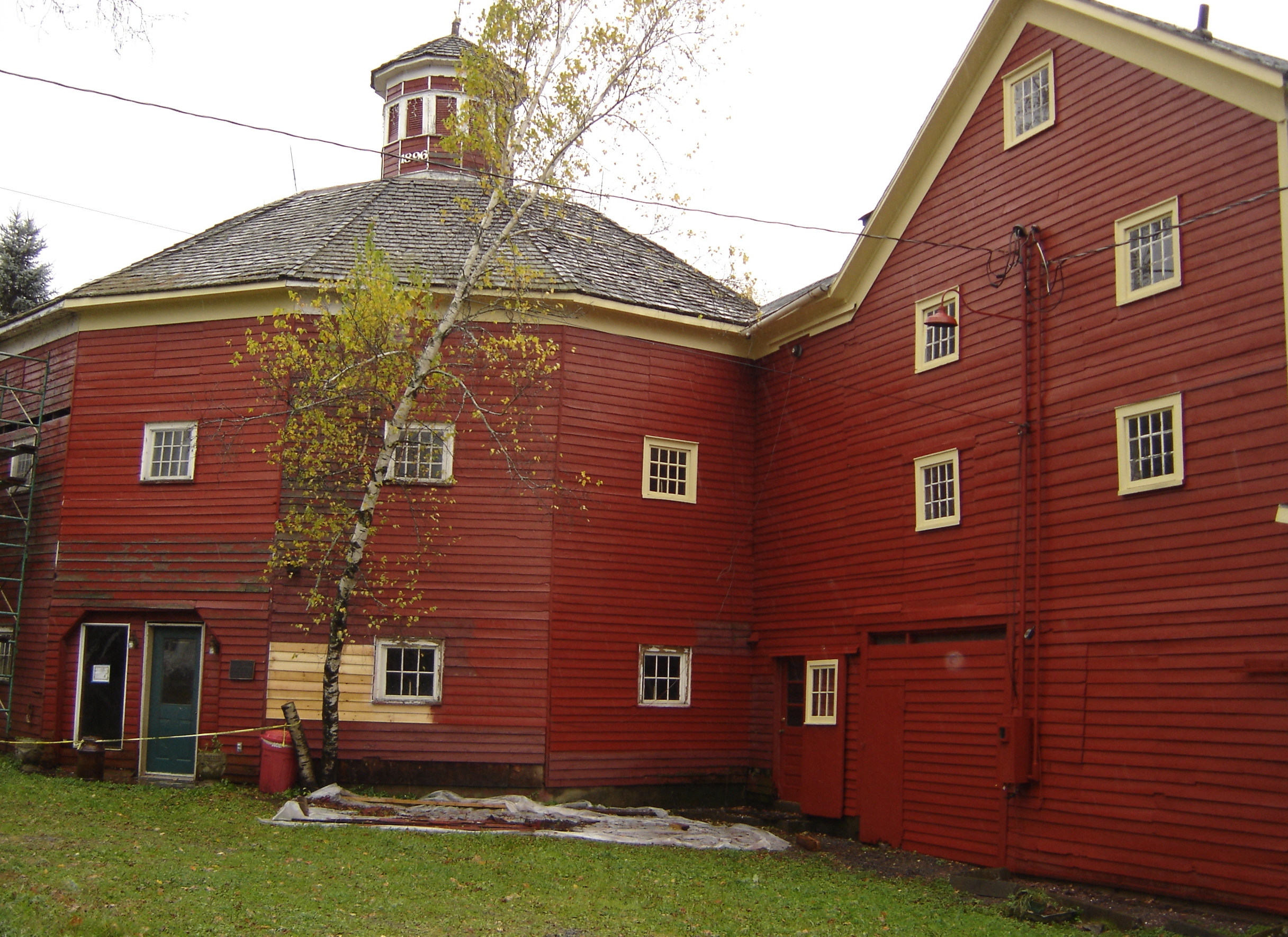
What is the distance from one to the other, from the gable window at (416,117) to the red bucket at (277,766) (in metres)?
13.2

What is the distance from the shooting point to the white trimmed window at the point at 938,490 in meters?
15.0

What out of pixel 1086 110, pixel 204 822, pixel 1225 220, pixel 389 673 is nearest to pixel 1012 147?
pixel 1086 110

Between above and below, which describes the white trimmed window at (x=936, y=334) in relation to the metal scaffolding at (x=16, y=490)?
above

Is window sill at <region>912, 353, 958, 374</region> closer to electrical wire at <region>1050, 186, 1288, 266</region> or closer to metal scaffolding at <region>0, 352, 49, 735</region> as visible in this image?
electrical wire at <region>1050, 186, 1288, 266</region>

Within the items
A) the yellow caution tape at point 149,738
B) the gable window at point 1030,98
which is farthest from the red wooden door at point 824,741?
the gable window at point 1030,98

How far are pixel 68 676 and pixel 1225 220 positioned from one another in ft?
57.3

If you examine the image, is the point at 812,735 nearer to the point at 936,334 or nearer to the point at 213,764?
the point at 936,334

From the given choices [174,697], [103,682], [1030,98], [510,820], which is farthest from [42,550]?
[1030,98]

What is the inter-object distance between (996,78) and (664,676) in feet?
32.9

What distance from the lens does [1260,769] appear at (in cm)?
1073

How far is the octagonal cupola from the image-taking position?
23.5 m

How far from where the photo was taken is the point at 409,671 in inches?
667

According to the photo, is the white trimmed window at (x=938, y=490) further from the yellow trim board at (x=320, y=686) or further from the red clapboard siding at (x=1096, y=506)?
the yellow trim board at (x=320, y=686)

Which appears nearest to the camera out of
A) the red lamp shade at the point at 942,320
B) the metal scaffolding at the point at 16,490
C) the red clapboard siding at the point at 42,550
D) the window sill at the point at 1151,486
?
the window sill at the point at 1151,486
